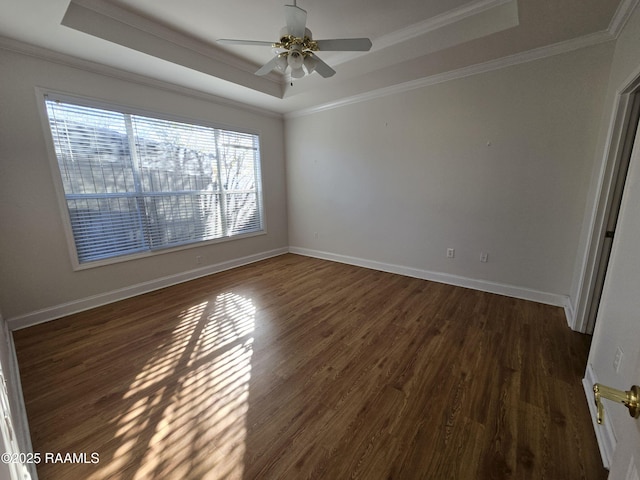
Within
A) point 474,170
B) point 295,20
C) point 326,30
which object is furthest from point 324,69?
point 474,170

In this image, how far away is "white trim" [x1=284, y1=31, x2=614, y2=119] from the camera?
2.42 m

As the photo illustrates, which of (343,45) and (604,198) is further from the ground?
(343,45)

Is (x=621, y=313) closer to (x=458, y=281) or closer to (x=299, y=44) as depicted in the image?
(x=458, y=281)

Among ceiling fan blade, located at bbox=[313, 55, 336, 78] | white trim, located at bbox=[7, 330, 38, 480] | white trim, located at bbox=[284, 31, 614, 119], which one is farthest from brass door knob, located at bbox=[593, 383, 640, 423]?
white trim, located at bbox=[284, 31, 614, 119]

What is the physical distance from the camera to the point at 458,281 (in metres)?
3.50

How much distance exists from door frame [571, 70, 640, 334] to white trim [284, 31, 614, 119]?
782 mm

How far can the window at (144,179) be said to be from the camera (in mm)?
2768

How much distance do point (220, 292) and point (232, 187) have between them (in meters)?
1.79

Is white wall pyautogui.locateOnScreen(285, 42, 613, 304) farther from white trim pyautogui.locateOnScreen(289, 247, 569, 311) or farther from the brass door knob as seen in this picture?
the brass door knob

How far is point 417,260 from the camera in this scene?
3.81m

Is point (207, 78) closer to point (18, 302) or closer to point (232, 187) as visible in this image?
point (232, 187)

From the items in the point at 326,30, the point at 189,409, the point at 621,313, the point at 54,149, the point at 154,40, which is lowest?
the point at 189,409

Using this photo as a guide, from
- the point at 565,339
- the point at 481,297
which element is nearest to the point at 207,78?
the point at 481,297

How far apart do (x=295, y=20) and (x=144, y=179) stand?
261 centimetres
